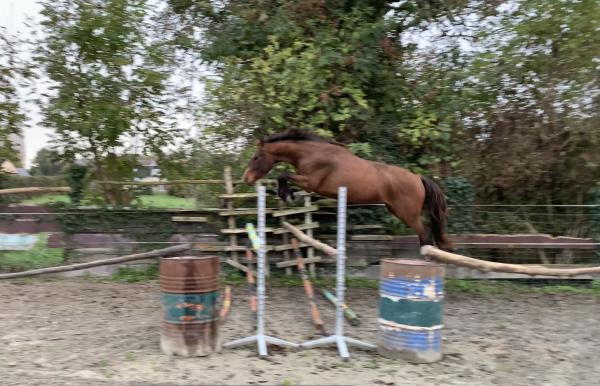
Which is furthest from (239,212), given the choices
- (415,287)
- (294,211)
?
(415,287)

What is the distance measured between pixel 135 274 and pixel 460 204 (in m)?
5.50

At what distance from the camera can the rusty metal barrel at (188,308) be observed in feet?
15.2

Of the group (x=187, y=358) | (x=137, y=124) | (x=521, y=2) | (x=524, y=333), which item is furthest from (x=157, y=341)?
(x=521, y=2)

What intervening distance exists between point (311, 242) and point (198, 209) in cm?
269

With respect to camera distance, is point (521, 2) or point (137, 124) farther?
point (137, 124)

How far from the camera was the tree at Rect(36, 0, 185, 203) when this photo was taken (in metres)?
8.50

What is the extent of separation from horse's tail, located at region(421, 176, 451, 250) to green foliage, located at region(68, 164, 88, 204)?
580cm

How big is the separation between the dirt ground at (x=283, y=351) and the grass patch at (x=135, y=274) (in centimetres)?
68

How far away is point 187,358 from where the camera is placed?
463 centimetres

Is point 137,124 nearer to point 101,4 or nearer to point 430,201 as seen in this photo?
point 101,4

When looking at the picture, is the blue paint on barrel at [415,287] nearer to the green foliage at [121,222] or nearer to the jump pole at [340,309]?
the jump pole at [340,309]

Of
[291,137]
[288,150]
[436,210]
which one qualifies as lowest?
[436,210]

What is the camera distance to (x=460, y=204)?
8.50 metres

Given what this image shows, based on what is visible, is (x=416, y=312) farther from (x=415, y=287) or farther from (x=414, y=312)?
(x=415, y=287)
